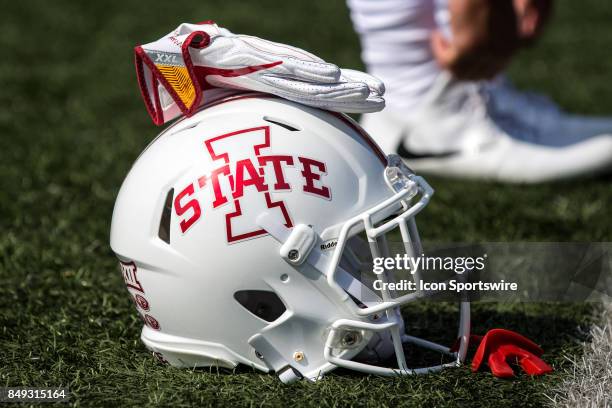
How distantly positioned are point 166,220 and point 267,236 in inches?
11.6

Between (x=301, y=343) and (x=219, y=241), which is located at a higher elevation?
(x=219, y=241)

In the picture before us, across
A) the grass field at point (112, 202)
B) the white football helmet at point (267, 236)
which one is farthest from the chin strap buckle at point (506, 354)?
the white football helmet at point (267, 236)

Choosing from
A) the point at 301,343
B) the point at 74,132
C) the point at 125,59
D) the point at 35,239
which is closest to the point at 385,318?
the point at 301,343

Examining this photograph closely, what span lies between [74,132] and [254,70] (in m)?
2.90

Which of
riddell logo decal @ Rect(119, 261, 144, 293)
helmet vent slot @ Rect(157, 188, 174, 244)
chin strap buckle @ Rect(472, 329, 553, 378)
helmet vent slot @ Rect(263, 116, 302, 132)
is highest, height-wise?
helmet vent slot @ Rect(263, 116, 302, 132)

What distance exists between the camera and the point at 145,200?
2506mm

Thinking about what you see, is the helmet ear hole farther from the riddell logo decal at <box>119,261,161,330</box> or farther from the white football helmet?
the riddell logo decal at <box>119,261,161,330</box>

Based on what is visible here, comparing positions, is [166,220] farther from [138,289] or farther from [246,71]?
[246,71]

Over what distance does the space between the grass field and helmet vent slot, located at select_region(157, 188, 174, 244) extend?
0.39m

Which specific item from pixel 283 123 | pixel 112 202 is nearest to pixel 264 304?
pixel 283 123

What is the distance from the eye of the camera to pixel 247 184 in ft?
7.86

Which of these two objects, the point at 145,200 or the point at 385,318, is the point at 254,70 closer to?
the point at 145,200

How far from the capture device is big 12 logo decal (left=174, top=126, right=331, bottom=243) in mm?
2389

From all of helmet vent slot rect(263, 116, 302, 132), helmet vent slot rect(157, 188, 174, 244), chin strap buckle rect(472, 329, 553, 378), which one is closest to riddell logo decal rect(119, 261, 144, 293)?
helmet vent slot rect(157, 188, 174, 244)
